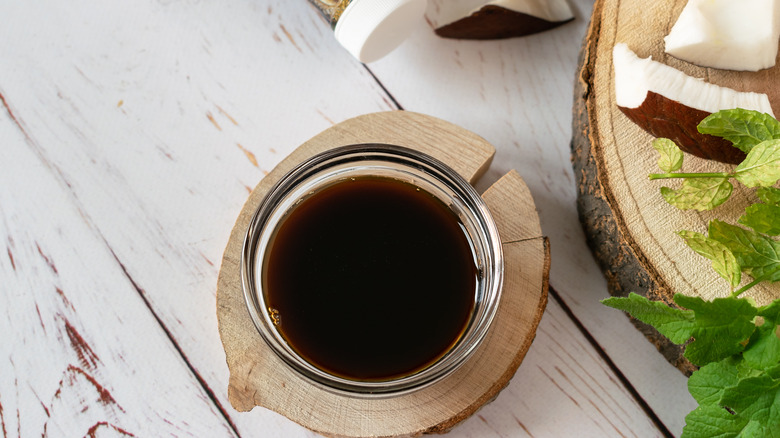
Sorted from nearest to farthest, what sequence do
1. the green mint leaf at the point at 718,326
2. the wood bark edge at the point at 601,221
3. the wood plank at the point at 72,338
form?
the green mint leaf at the point at 718,326 < the wood bark edge at the point at 601,221 < the wood plank at the point at 72,338

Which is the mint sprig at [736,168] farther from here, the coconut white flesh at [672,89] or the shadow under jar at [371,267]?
the shadow under jar at [371,267]

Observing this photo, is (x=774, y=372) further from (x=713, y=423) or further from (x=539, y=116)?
(x=539, y=116)

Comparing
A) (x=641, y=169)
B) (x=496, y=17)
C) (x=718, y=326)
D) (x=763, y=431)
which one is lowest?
(x=763, y=431)

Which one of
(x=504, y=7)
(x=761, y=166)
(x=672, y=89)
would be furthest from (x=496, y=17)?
(x=761, y=166)

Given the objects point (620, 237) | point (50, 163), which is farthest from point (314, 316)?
point (50, 163)

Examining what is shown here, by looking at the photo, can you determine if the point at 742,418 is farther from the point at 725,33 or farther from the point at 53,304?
the point at 53,304

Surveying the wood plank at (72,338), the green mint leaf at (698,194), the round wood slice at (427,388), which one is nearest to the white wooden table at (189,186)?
the wood plank at (72,338)
